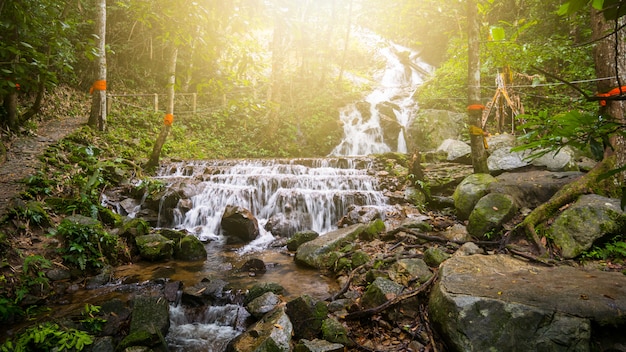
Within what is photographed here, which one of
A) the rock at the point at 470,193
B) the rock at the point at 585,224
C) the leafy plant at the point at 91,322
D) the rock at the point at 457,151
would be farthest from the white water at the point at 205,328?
the rock at the point at 457,151

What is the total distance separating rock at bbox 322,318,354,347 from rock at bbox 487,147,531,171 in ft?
21.8

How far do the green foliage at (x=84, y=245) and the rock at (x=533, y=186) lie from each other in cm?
791

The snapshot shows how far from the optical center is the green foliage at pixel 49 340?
9.87ft

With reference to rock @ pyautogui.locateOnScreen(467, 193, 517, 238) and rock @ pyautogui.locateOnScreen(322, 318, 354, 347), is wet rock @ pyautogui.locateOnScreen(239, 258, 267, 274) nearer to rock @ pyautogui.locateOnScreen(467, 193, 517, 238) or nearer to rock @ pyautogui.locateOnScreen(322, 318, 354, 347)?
rock @ pyautogui.locateOnScreen(322, 318, 354, 347)

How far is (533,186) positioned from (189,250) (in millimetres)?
7379

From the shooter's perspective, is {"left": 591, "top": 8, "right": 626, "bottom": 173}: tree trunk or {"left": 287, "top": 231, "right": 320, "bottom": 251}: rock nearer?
{"left": 591, "top": 8, "right": 626, "bottom": 173}: tree trunk

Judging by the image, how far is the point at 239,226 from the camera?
7.68 m

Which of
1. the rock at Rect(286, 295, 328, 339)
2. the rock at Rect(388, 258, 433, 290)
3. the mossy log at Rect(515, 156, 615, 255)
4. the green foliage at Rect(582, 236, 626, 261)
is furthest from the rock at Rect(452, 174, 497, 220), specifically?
the rock at Rect(286, 295, 328, 339)

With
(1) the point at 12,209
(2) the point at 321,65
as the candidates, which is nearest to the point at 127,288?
(1) the point at 12,209

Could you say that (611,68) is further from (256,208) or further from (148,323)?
(256,208)

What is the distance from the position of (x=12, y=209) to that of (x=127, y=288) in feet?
7.86

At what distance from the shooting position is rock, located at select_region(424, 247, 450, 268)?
4.54 meters

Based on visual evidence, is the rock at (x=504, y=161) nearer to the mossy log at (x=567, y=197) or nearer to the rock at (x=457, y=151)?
the rock at (x=457, y=151)

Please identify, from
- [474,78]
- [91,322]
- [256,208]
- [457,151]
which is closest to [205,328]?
[91,322]
